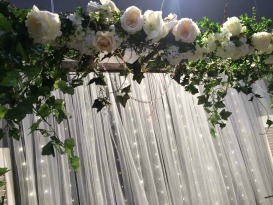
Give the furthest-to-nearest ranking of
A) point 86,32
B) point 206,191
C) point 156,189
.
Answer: point 206,191 < point 156,189 < point 86,32

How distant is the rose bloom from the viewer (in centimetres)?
116

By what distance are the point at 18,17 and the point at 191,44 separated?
73cm

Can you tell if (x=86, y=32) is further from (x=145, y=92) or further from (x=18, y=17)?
(x=145, y=92)

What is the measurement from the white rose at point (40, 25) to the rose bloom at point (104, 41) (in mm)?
188

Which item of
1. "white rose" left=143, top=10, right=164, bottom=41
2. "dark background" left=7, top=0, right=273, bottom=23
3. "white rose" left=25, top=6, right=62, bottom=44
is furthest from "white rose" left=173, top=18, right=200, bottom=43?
"dark background" left=7, top=0, right=273, bottom=23

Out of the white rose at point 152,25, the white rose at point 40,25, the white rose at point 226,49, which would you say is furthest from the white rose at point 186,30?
the white rose at point 40,25

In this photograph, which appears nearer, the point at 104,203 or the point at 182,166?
the point at 104,203

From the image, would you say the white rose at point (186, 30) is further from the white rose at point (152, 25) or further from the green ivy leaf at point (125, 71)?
the green ivy leaf at point (125, 71)

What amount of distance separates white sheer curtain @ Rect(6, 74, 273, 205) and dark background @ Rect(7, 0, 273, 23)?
66 centimetres

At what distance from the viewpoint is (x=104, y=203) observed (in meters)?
2.38

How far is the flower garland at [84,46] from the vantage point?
96cm

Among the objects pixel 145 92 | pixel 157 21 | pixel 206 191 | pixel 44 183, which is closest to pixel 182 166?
pixel 206 191

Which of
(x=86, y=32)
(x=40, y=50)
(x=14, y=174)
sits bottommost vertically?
(x=14, y=174)

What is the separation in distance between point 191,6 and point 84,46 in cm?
226
